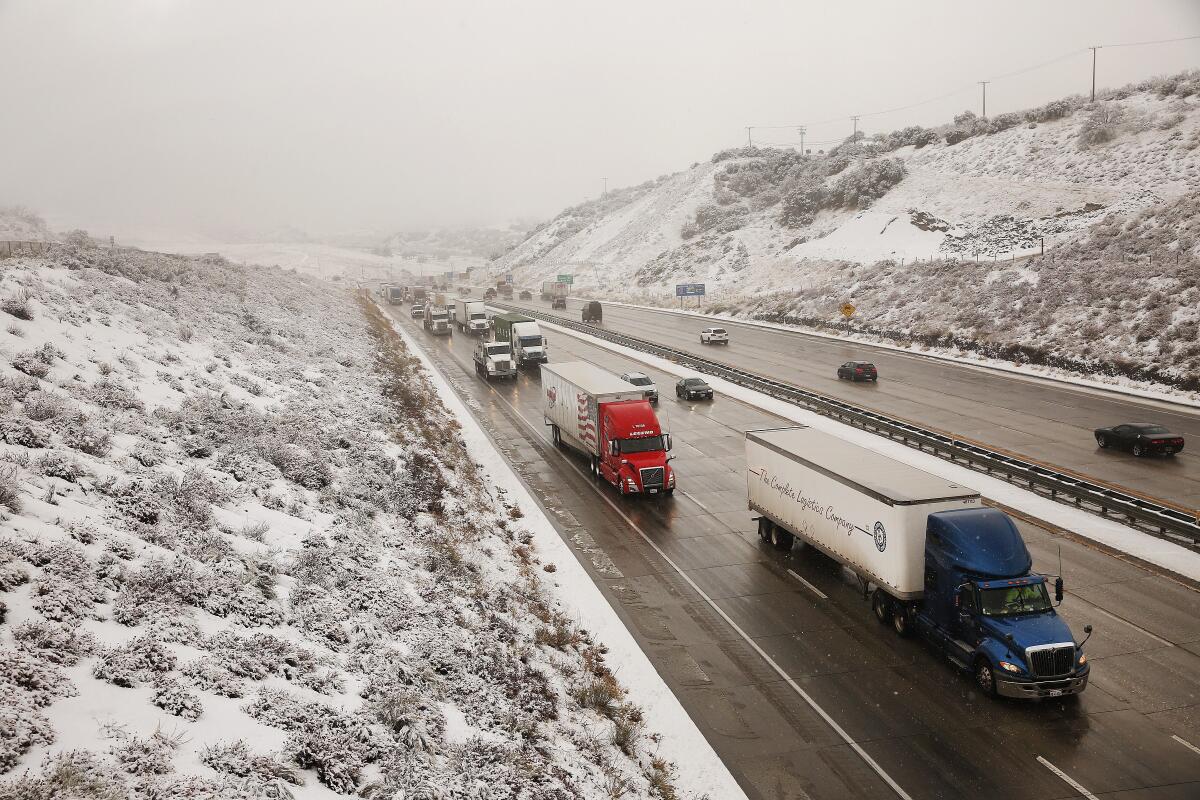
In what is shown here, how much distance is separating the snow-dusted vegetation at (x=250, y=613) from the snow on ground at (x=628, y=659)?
17.9 inches

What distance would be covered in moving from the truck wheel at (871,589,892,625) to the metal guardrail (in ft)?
36.3

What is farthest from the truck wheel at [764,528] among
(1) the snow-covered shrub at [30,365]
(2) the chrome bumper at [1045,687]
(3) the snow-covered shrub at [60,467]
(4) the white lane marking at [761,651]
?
(1) the snow-covered shrub at [30,365]

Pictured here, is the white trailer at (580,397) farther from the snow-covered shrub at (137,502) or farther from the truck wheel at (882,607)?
the snow-covered shrub at (137,502)

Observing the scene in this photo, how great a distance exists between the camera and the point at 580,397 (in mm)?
31500

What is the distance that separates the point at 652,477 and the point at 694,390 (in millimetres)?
18066

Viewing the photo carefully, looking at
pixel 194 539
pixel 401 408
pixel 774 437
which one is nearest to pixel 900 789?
pixel 774 437

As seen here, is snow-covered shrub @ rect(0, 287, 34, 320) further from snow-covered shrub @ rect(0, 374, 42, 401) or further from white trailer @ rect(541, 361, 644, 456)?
white trailer @ rect(541, 361, 644, 456)

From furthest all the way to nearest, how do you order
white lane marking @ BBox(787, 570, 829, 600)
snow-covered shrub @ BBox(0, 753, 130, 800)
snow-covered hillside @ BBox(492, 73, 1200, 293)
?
snow-covered hillside @ BBox(492, 73, 1200, 293), white lane marking @ BBox(787, 570, 829, 600), snow-covered shrub @ BBox(0, 753, 130, 800)

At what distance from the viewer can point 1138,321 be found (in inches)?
1843

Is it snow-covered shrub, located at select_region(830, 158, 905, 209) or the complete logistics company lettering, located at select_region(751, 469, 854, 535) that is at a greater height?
snow-covered shrub, located at select_region(830, 158, 905, 209)

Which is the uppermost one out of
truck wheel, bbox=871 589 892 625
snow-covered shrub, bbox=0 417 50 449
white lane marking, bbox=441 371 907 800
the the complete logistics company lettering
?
snow-covered shrub, bbox=0 417 50 449

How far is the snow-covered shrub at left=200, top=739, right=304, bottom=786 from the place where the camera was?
838 cm

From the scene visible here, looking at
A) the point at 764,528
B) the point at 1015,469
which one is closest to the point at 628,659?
the point at 764,528

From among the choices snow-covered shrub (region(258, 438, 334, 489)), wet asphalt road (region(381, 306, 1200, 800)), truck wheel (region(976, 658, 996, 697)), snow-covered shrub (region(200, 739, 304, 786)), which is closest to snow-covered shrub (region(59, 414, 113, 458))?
snow-covered shrub (region(258, 438, 334, 489))
